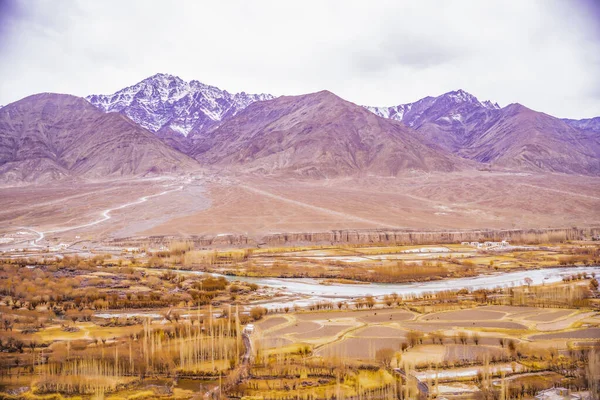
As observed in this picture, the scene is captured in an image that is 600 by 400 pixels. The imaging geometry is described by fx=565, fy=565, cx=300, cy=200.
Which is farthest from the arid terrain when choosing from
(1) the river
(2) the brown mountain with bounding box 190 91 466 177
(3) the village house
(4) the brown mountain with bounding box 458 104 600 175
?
A: (3) the village house

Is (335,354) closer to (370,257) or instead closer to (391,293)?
(391,293)

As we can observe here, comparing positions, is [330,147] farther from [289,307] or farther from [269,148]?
[289,307]

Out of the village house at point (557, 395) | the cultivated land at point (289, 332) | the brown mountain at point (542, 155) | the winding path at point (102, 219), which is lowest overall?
the village house at point (557, 395)

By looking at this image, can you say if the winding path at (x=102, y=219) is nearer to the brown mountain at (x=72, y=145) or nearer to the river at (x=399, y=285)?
the river at (x=399, y=285)

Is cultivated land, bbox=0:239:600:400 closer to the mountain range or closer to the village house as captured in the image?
the village house

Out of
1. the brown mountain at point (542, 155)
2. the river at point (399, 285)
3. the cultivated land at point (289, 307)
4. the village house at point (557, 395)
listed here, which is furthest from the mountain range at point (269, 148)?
the village house at point (557, 395)

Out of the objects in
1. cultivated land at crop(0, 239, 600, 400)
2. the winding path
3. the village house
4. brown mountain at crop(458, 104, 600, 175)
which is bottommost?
the village house

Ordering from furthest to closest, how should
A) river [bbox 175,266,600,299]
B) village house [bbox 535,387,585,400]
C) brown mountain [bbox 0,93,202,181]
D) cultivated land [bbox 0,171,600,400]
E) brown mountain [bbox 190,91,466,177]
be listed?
brown mountain [bbox 190,91,466,177], brown mountain [bbox 0,93,202,181], river [bbox 175,266,600,299], cultivated land [bbox 0,171,600,400], village house [bbox 535,387,585,400]

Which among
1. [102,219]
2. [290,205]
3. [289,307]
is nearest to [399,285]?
[289,307]
